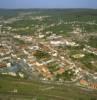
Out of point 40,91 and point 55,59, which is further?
point 55,59

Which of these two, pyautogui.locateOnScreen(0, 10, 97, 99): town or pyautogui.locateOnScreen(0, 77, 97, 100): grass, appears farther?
pyautogui.locateOnScreen(0, 10, 97, 99): town

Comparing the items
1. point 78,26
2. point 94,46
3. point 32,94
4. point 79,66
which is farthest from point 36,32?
point 32,94

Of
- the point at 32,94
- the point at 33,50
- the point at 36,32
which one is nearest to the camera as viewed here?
the point at 32,94

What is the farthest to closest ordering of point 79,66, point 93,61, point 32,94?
point 93,61 → point 79,66 → point 32,94

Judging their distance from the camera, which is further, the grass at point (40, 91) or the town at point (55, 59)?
the town at point (55, 59)

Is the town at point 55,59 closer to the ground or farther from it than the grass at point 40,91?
closer to the ground

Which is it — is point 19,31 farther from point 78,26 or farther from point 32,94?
point 32,94

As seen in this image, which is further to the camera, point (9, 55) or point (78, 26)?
point (78, 26)

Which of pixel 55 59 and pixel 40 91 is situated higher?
pixel 40 91

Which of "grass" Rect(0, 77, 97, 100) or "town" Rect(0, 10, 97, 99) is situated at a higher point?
"grass" Rect(0, 77, 97, 100)
